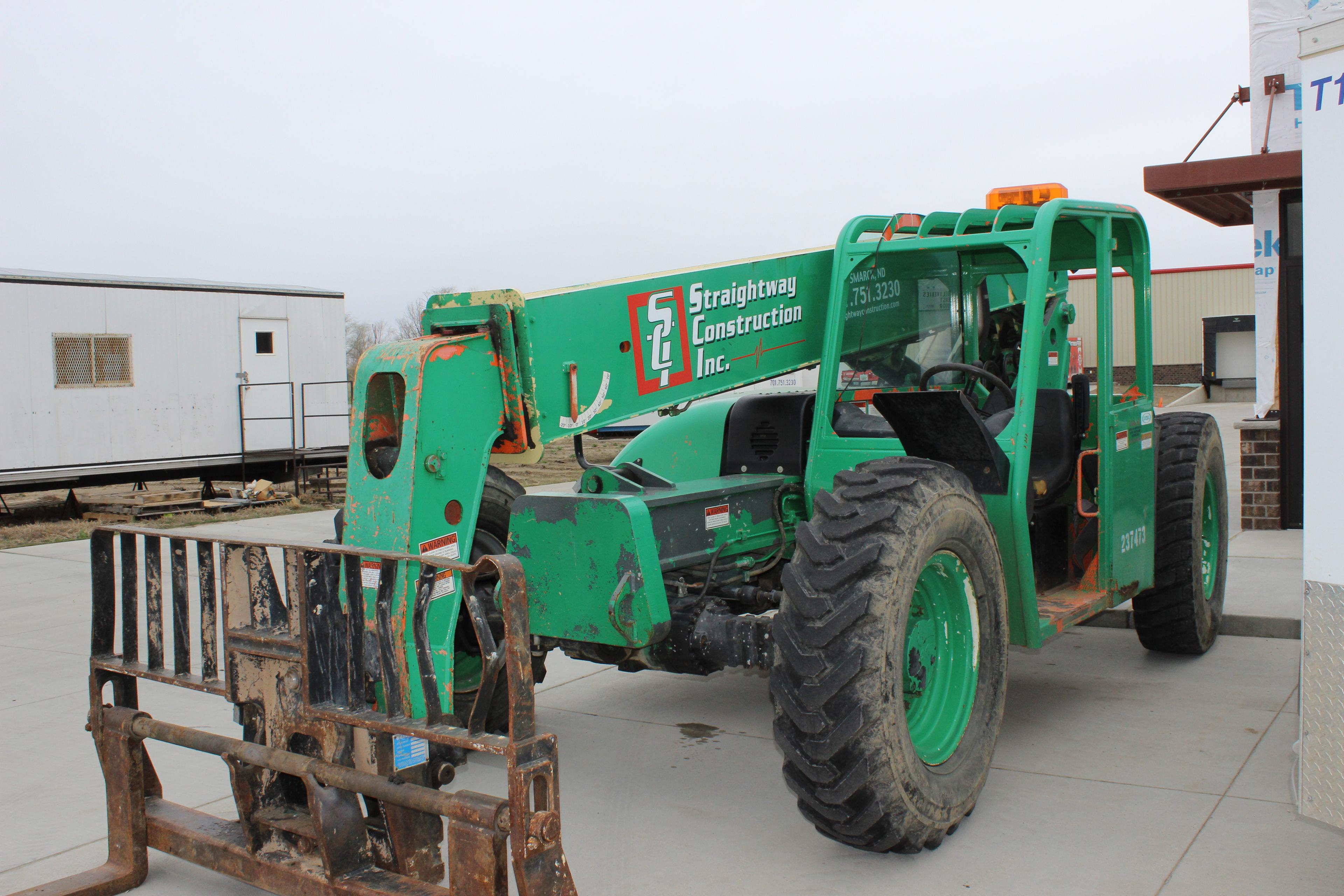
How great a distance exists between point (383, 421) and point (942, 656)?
2291 mm

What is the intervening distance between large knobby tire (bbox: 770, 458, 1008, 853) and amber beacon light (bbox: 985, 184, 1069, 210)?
6.33 feet

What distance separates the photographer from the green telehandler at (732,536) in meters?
3.41

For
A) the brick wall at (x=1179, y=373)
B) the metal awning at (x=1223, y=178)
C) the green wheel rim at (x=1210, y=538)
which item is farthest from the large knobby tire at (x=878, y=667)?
the brick wall at (x=1179, y=373)

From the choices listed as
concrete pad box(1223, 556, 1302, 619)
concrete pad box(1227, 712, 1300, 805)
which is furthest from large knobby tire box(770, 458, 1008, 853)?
concrete pad box(1223, 556, 1302, 619)

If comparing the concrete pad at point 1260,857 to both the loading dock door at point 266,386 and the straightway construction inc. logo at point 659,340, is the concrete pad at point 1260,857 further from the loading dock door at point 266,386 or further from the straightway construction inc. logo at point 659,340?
the loading dock door at point 266,386

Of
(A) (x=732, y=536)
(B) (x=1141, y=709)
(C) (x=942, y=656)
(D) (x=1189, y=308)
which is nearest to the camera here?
(C) (x=942, y=656)

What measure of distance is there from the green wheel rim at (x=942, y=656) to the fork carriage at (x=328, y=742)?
5.22ft

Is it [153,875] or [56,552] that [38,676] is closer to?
[153,875]

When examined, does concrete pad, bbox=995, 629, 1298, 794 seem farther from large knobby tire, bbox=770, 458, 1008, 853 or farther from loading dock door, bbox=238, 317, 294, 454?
loading dock door, bbox=238, 317, 294, 454

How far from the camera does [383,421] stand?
378cm

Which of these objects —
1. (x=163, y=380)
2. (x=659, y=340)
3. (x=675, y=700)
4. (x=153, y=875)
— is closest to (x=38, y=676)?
(x=153, y=875)

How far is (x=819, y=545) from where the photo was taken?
3.79m

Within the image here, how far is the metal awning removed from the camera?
30.2 ft

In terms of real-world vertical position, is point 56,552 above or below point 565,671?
above
